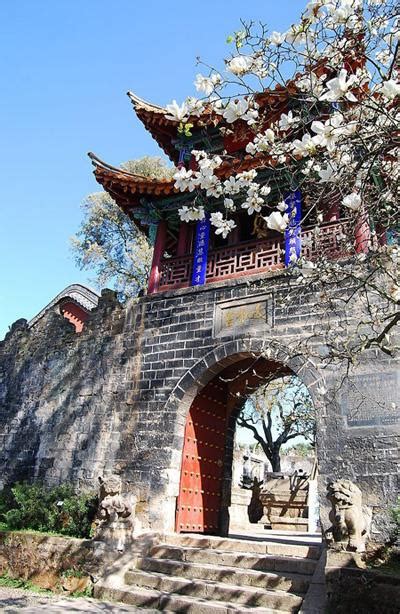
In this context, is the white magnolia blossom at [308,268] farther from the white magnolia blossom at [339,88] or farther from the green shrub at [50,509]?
the green shrub at [50,509]

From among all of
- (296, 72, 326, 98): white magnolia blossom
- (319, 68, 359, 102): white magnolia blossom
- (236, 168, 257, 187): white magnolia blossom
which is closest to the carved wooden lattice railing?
(296, 72, 326, 98): white magnolia blossom

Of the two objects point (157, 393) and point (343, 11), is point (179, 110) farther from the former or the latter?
point (157, 393)

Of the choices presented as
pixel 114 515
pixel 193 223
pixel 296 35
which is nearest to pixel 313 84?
pixel 296 35

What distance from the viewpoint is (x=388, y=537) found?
5629 millimetres

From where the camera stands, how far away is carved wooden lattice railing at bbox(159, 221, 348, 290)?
297 inches

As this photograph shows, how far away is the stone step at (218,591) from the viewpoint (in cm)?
515

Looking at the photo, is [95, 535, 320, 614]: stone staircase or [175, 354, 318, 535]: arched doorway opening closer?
[95, 535, 320, 614]: stone staircase

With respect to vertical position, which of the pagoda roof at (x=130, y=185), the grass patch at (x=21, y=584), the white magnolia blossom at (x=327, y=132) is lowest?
the grass patch at (x=21, y=584)

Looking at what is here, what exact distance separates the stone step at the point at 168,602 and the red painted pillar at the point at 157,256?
4670 mm

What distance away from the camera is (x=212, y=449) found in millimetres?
8523

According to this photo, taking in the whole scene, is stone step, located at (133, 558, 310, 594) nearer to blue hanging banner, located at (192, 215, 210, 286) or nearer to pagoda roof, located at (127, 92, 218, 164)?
blue hanging banner, located at (192, 215, 210, 286)

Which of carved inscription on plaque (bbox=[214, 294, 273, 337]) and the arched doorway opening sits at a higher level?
carved inscription on plaque (bbox=[214, 294, 273, 337])

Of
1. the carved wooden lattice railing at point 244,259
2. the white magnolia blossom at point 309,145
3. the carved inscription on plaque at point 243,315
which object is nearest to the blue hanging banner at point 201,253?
the carved wooden lattice railing at point 244,259

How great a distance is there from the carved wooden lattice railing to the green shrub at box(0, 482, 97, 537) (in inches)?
144
